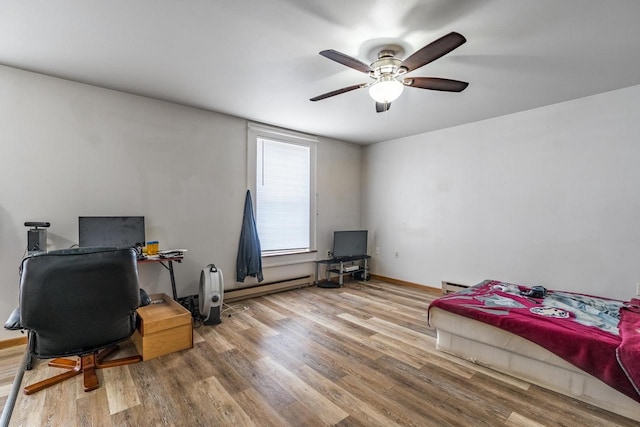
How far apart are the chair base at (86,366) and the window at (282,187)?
2326 mm

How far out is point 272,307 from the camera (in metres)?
3.85

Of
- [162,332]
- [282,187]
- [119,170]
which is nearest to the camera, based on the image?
[162,332]

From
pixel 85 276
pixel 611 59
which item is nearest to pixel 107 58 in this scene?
pixel 85 276

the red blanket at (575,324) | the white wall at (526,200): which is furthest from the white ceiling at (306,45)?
the red blanket at (575,324)

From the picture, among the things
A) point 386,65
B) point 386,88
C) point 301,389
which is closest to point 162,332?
point 301,389

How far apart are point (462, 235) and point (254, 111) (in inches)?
141

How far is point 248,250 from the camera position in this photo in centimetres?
412

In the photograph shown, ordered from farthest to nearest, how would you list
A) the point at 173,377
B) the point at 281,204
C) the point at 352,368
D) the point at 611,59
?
the point at 281,204 → the point at 611,59 → the point at 352,368 → the point at 173,377

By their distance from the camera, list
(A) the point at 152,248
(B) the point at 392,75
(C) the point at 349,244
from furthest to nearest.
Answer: (C) the point at 349,244 → (A) the point at 152,248 → (B) the point at 392,75

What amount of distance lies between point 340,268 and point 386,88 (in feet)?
11.1

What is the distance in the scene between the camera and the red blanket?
1.83 m

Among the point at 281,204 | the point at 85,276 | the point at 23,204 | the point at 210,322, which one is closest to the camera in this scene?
the point at 85,276

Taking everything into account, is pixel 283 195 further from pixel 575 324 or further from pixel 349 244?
pixel 575 324

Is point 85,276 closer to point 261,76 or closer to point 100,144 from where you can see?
point 100,144
